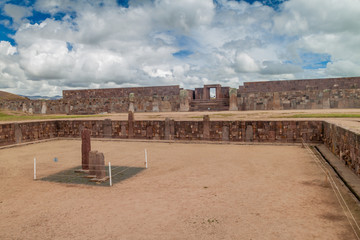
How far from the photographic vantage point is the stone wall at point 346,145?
236 inches

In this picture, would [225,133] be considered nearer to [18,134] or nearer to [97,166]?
[97,166]

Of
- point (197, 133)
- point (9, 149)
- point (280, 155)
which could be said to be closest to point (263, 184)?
point (280, 155)

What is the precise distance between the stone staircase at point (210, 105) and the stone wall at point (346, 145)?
47.7 ft

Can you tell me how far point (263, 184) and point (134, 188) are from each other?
2903 mm

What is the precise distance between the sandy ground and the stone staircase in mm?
15554

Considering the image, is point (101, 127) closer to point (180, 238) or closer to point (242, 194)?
point (242, 194)

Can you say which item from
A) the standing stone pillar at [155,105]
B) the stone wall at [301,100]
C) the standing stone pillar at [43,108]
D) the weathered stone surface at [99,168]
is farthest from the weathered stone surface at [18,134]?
the stone wall at [301,100]

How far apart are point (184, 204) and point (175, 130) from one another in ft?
30.1

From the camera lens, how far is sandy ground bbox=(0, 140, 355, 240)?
150 inches

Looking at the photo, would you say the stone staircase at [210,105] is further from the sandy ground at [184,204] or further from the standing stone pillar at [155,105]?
the sandy ground at [184,204]

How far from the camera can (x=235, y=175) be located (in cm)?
684

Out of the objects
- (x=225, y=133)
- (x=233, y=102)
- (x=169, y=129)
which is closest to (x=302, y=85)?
(x=233, y=102)

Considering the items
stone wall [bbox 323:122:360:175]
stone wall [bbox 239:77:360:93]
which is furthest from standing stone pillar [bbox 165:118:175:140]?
stone wall [bbox 239:77:360:93]

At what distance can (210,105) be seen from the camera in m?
24.5
